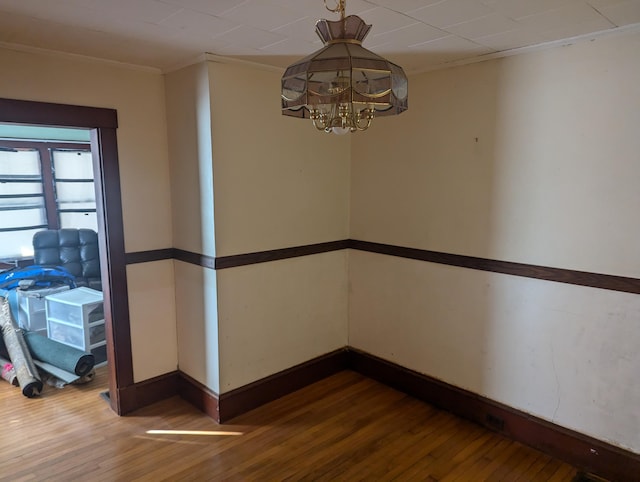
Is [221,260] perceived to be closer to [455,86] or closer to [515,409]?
[455,86]

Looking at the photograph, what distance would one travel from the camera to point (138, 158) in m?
2.97

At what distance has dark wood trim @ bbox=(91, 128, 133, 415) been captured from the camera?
2.84 metres

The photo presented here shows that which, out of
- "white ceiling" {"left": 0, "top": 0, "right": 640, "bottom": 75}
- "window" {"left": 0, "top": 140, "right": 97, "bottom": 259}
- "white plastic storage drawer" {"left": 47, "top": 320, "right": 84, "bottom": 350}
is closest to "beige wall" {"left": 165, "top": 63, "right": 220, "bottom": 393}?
"white ceiling" {"left": 0, "top": 0, "right": 640, "bottom": 75}

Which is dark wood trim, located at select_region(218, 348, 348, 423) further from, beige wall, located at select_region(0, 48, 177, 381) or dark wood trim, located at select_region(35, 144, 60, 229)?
dark wood trim, located at select_region(35, 144, 60, 229)

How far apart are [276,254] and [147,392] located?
133 centimetres

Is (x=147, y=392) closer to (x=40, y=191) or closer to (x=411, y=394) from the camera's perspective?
(x=411, y=394)

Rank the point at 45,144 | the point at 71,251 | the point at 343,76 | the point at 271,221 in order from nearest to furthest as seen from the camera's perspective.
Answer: the point at 343,76 → the point at 271,221 → the point at 71,251 → the point at 45,144

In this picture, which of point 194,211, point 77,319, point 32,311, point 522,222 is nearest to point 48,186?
point 32,311

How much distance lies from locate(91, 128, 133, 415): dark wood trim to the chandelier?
1819 mm

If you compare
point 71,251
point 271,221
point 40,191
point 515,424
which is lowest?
point 515,424

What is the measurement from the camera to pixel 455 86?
283 centimetres

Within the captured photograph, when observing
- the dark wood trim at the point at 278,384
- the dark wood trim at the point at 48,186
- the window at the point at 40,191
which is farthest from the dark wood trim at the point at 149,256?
the dark wood trim at the point at 48,186

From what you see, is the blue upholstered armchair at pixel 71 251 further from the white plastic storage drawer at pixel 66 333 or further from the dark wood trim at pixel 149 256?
the dark wood trim at pixel 149 256

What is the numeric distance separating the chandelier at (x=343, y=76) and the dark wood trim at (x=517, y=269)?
1574 millimetres
